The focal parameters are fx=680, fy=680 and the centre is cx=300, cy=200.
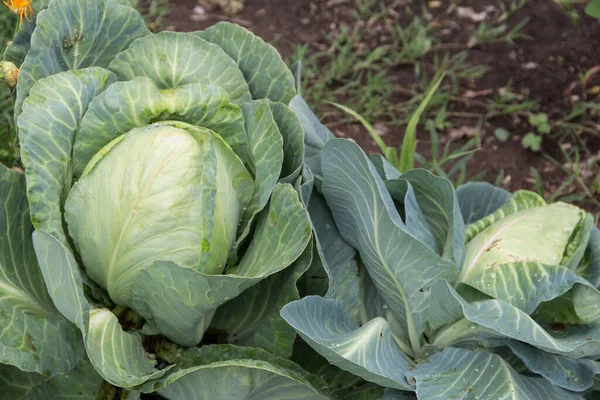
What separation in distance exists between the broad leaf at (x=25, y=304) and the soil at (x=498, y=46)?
5.73 ft

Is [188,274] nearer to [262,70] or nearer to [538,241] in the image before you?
[262,70]

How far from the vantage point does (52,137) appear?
5.03 feet

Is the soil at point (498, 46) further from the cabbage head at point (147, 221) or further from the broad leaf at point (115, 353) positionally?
the broad leaf at point (115, 353)

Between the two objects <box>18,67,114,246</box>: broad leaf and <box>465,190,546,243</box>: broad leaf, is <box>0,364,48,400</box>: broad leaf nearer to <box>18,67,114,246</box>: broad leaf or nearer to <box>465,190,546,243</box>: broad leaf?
<box>18,67,114,246</box>: broad leaf

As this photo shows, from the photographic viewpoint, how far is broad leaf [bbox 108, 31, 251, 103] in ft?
5.74

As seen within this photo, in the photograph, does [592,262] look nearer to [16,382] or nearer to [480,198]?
[480,198]

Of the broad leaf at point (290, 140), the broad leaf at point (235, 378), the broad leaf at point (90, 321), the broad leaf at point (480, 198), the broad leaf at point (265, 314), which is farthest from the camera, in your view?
the broad leaf at point (480, 198)

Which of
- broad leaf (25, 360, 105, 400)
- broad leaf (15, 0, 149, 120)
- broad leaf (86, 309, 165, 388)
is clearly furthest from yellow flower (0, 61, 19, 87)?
broad leaf (25, 360, 105, 400)

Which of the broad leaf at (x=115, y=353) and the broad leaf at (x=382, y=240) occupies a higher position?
the broad leaf at (x=382, y=240)

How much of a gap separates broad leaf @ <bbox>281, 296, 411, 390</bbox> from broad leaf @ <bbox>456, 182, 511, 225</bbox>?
23.7 inches

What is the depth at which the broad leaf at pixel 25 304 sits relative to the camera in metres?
1.46

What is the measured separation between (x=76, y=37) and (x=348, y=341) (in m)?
1.02

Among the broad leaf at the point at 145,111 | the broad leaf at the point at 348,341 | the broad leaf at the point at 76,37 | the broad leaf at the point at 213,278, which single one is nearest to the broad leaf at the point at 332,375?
the broad leaf at the point at 348,341

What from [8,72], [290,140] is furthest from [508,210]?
[8,72]
